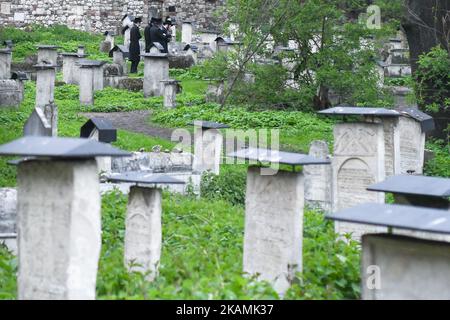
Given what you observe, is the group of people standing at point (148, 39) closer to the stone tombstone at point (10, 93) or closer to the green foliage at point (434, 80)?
the stone tombstone at point (10, 93)

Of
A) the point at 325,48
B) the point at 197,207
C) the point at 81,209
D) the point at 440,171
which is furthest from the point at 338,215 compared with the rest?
the point at 325,48

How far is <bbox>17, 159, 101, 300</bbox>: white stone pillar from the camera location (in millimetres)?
8664

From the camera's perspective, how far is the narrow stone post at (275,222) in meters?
10.4

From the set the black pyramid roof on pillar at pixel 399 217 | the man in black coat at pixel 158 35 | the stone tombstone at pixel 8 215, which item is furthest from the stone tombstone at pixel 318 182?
the man in black coat at pixel 158 35

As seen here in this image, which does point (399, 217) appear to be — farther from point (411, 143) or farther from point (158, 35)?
point (158, 35)

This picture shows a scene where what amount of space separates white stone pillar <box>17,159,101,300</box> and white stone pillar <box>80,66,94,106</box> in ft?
52.7

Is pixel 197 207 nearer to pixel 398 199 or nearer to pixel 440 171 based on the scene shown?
pixel 398 199

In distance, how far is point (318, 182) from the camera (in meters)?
15.9

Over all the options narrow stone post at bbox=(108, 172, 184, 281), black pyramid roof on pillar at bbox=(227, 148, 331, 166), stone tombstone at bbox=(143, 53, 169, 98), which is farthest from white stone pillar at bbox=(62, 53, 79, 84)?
black pyramid roof on pillar at bbox=(227, 148, 331, 166)

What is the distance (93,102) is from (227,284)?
15.7 m

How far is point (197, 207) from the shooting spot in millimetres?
14719

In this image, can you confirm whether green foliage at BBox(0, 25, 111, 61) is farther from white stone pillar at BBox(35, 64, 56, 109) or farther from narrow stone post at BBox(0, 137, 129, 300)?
narrow stone post at BBox(0, 137, 129, 300)

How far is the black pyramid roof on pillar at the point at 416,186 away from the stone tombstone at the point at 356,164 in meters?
2.13

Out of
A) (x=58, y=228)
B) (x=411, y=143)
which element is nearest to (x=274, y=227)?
(x=58, y=228)
